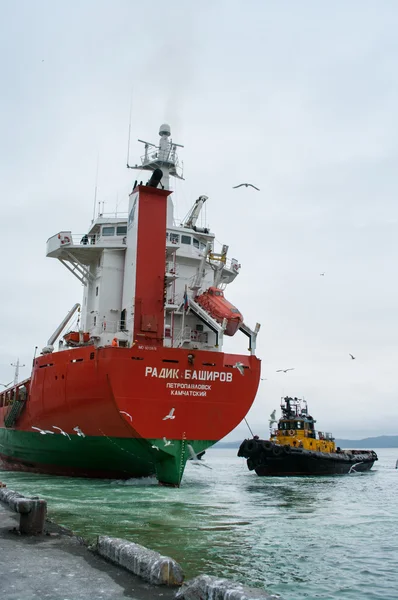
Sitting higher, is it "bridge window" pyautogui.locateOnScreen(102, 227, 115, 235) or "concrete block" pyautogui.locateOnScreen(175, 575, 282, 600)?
"bridge window" pyautogui.locateOnScreen(102, 227, 115, 235)

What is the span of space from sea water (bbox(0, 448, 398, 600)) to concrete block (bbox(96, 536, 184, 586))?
1.35 meters

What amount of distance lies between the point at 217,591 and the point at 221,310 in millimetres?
15113

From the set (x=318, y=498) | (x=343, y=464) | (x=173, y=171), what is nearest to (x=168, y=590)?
(x=318, y=498)

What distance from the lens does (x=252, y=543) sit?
9234 millimetres

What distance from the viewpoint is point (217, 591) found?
4.13m

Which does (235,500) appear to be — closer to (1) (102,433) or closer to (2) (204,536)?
(1) (102,433)

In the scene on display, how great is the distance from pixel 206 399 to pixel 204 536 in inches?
312

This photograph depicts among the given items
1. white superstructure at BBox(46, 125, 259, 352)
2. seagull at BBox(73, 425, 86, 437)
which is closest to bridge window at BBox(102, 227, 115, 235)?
white superstructure at BBox(46, 125, 259, 352)

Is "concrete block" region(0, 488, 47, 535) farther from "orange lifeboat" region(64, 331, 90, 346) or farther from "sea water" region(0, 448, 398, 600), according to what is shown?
"orange lifeboat" region(64, 331, 90, 346)

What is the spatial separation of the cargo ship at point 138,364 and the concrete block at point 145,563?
33.7 feet

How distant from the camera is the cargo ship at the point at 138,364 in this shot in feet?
54.1

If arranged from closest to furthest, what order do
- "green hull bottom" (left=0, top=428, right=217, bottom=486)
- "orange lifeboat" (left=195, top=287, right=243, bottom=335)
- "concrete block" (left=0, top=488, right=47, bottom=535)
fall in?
"concrete block" (left=0, top=488, right=47, bottom=535) < "green hull bottom" (left=0, top=428, right=217, bottom=486) < "orange lifeboat" (left=195, top=287, right=243, bottom=335)

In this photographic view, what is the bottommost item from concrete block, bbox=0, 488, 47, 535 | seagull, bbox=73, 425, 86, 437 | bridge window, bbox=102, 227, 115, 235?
concrete block, bbox=0, 488, 47, 535

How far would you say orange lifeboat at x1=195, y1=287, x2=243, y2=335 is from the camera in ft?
62.0
